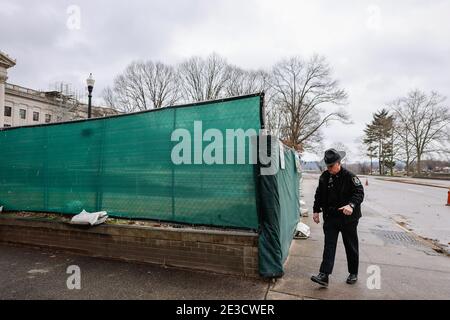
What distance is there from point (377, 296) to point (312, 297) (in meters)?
0.81

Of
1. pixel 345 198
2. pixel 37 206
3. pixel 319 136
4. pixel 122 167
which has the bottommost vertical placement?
pixel 37 206

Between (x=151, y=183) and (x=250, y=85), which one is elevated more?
(x=250, y=85)

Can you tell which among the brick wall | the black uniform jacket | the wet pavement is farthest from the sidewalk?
the black uniform jacket

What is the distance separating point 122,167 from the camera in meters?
5.01

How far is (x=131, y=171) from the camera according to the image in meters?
4.93

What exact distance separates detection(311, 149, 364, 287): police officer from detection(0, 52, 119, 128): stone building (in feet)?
191

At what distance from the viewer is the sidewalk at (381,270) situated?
3461 mm

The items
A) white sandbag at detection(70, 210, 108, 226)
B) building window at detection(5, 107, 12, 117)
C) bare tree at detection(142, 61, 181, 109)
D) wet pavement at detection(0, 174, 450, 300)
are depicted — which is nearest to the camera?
wet pavement at detection(0, 174, 450, 300)

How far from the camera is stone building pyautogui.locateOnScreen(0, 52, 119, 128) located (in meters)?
55.8

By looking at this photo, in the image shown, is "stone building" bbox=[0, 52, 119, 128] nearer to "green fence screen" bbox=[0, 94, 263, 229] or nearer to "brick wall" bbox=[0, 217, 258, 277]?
"green fence screen" bbox=[0, 94, 263, 229]

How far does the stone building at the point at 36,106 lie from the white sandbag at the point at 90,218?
55.2m

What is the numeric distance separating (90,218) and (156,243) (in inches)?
53.3

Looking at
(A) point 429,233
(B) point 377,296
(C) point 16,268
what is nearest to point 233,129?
(B) point 377,296

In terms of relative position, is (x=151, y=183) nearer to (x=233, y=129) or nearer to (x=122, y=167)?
(x=122, y=167)
